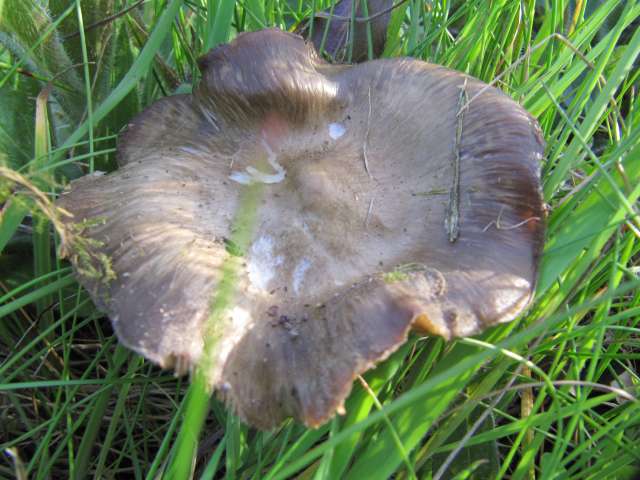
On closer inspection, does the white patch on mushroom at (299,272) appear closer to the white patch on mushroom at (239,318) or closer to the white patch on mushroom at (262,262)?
the white patch on mushroom at (262,262)

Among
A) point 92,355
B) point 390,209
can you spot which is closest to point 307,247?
point 390,209

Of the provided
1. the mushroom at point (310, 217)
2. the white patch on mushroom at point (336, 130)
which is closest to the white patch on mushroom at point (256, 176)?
the mushroom at point (310, 217)

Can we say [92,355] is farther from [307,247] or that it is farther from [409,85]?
[409,85]

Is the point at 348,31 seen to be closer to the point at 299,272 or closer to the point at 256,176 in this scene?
the point at 256,176

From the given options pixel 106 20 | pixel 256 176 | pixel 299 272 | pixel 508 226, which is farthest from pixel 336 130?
pixel 106 20

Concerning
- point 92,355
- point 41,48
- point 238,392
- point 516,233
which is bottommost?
point 92,355

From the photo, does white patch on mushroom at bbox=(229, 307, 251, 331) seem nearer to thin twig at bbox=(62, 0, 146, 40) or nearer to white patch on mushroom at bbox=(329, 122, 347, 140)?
white patch on mushroom at bbox=(329, 122, 347, 140)
